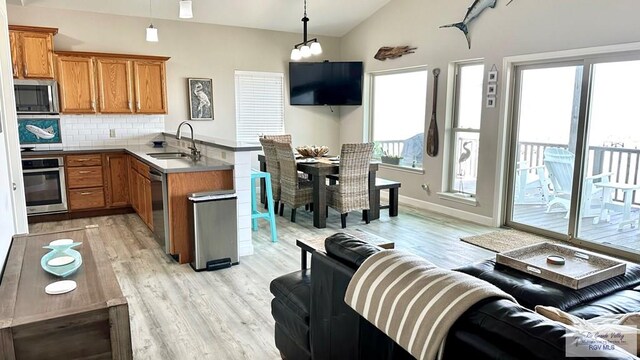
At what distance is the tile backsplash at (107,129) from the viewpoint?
605 centimetres

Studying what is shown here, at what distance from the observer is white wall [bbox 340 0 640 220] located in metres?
4.22

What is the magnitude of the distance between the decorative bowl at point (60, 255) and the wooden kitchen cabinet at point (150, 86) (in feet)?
14.5

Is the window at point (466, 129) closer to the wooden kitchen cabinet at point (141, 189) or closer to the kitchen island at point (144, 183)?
the kitchen island at point (144, 183)

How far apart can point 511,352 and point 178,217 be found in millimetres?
3375

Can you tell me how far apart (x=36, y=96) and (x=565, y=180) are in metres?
6.50

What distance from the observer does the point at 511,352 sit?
109 cm

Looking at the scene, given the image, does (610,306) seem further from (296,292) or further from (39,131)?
(39,131)

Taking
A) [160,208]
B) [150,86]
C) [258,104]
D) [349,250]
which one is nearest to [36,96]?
[150,86]

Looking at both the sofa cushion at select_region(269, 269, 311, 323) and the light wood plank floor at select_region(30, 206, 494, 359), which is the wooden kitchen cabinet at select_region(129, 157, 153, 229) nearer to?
the light wood plank floor at select_region(30, 206, 494, 359)

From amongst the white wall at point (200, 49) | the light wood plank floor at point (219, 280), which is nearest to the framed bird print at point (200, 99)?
the white wall at point (200, 49)

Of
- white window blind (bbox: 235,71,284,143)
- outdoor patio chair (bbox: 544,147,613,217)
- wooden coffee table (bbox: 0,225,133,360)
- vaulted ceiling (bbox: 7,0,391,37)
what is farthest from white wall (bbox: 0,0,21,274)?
outdoor patio chair (bbox: 544,147,613,217)

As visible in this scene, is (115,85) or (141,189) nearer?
(141,189)

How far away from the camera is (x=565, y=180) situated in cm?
479

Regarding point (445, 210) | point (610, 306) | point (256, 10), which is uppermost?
point (256, 10)
